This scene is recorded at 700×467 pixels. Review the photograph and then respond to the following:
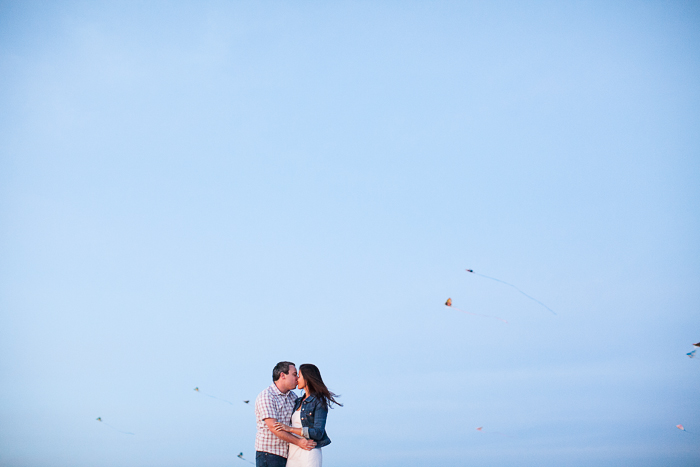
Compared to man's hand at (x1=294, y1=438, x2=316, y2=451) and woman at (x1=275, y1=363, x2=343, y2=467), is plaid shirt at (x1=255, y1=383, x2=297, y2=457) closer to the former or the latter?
woman at (x1=275, y1=363, x2=343, y2=467)

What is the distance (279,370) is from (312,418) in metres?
0.76

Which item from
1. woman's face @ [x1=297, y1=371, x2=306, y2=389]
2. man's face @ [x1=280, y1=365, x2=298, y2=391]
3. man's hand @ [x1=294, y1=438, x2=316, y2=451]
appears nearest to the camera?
man's hand @ [x1=294, y1=438, x2=316, y2=451]

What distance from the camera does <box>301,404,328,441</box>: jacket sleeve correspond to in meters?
7.75

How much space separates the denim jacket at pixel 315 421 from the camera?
7762 millimetres

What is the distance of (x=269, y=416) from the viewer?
25.8 feet

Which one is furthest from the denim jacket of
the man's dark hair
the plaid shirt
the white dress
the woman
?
the man's dark hair

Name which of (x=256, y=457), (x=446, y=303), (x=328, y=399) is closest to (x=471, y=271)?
(x=446, y=303)

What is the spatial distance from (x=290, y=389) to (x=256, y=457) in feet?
3.14

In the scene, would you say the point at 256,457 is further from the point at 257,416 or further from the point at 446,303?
the point at 446,303

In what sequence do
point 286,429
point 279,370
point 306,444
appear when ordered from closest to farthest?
1. point 306,444
2. point 286,429
3. point 279,370

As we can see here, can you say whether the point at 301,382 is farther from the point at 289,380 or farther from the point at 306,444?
the point at 306,444

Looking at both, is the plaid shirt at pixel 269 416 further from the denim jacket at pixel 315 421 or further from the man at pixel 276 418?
the denim jacket at pixel 315 421

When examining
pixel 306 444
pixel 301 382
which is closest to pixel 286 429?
pixel 306 444

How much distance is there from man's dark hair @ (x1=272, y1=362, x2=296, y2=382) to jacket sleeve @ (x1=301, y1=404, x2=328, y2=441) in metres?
0.67
